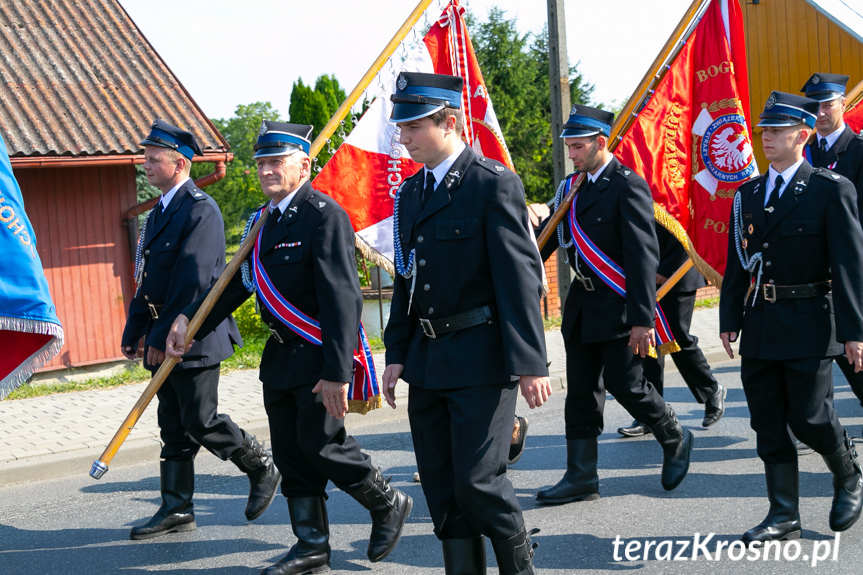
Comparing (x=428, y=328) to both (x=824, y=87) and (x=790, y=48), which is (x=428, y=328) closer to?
(x=824, y=87)

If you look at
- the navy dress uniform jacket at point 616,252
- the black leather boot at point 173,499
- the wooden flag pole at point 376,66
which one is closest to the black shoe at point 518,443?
the navy dress uniform jacket at point 616,252

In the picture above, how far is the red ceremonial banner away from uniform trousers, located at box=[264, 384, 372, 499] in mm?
2721

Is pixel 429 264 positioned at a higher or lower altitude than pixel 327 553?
higher

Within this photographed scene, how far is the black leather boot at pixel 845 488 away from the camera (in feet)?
15.5

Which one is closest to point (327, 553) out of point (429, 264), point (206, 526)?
point (206, 526)

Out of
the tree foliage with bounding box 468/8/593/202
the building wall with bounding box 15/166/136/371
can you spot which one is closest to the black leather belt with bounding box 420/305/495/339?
the building wall with bounding box 15/166/136/371

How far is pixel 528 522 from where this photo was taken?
5.18 metres

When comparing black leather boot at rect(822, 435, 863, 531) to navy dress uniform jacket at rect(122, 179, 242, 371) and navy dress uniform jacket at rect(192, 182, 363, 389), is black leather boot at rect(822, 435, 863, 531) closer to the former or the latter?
navy dress uniform jacket at rect(192, 182, 363, 389)

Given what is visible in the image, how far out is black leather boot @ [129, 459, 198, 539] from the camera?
5.21 meters

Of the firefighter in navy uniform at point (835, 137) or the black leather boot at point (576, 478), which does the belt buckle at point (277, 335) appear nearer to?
the black leather boot at point (576, 478)

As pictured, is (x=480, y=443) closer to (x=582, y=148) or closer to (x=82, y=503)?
(x=582, y=148)

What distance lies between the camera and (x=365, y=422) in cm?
807

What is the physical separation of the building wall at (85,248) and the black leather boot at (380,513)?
22.3 feet

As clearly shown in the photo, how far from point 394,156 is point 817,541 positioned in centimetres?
302
